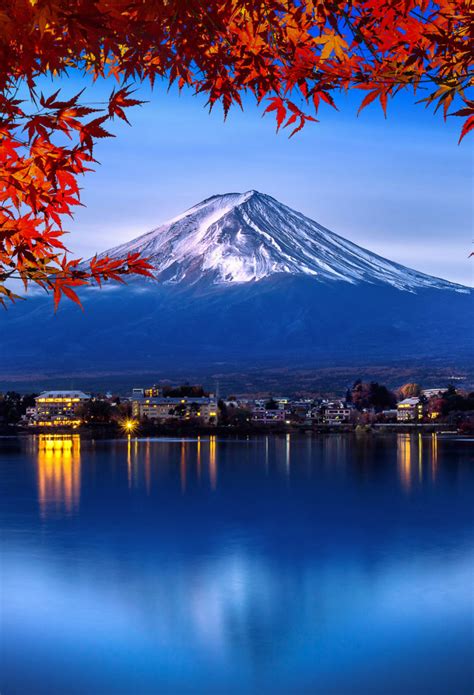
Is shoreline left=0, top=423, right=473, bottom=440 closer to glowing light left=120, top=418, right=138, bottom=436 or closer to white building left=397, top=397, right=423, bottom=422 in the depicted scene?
glowing light left=120, top=418, right=138, bottom=436

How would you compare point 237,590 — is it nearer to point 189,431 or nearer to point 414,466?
point 414,466

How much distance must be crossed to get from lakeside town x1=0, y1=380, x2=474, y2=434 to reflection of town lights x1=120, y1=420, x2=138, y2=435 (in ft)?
0.39

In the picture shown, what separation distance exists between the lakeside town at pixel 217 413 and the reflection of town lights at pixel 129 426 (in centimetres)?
12

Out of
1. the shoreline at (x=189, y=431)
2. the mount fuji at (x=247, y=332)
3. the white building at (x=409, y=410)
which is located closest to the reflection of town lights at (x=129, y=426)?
the shoreline at (x=189, y=431)

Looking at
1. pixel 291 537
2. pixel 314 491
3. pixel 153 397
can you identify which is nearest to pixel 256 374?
pixel 153 397

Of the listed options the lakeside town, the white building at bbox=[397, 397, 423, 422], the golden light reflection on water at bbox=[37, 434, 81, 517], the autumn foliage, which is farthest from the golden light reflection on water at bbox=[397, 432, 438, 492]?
the white building at bbox=[397, 397, 423, 422]

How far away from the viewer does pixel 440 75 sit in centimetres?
340

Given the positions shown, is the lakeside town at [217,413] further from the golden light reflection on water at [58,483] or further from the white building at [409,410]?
the golden light reflection on water at [58,483]

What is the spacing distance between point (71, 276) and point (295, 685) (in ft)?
→ 23.3

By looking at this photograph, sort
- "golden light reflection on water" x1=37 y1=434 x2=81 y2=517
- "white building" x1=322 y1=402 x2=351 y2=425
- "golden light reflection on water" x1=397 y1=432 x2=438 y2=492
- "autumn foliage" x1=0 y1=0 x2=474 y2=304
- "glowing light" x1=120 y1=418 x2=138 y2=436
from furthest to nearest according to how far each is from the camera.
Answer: "white building" x1=322 y1=402 x2=351 y2=425
"glowing light" x1=120 y1=418 x2=138 y2=436
"golden light reflection on water" x1=397 y1=432 x2=438 y2=492
"golden light reflection on water" x1=37 y1=434 x2=81 y2=517
"autumn foliage" x1=0 y1=0 x2=474 y2=304

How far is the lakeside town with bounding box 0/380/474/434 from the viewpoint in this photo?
91.8 m

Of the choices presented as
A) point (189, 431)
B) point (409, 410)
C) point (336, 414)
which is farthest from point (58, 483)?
point (409, 410)

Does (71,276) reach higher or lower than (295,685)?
higher

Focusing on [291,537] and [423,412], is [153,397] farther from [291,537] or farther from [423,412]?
[291,537]
